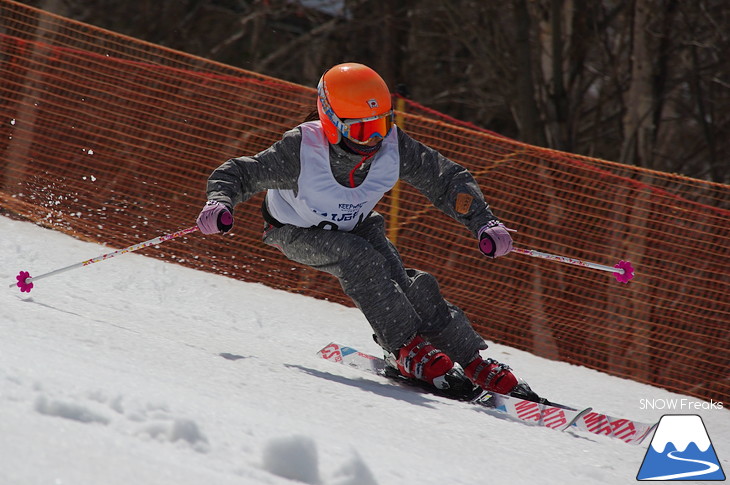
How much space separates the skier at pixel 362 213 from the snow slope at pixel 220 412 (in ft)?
1.05

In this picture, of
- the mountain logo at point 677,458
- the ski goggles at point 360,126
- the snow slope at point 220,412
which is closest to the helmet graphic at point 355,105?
the ski goggles at point 360,126

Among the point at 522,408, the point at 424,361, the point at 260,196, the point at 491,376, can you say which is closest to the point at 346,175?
the point at 424,361

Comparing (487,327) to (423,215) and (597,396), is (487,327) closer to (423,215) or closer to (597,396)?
(423,215)

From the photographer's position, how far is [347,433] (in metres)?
2.65

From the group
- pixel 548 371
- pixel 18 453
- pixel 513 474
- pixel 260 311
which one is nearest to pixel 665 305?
pixel 548 371

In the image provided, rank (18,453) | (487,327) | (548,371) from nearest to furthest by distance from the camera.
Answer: (18,453) → (548,371) → (487,327)

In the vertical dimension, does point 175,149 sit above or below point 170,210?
above

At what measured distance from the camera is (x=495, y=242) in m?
3.83

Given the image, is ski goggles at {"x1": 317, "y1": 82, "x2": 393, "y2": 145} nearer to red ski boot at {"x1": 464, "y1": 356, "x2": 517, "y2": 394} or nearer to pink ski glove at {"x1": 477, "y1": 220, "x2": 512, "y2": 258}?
pink ski glove at {"x1": 477, "y1": 220, "x2": 512, "y2": 258}

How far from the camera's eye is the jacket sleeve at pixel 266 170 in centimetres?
371

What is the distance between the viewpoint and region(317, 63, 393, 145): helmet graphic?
368 cm

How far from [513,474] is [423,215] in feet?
15.2

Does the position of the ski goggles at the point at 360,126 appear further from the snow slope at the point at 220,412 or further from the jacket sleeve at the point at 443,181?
the snow slope at the point at 220,412

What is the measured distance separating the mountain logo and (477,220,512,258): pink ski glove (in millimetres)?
991
